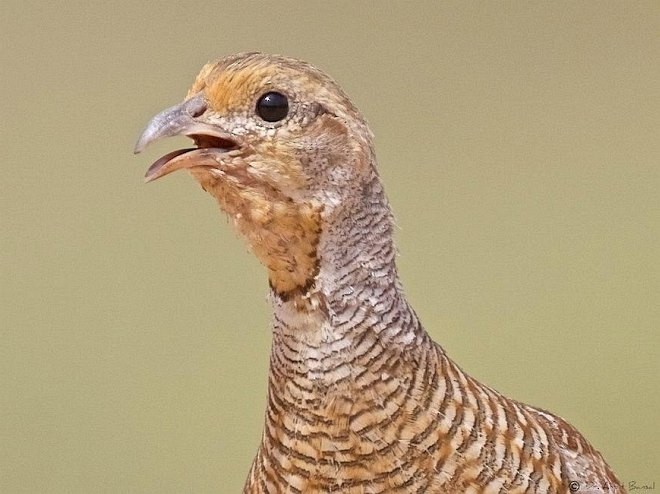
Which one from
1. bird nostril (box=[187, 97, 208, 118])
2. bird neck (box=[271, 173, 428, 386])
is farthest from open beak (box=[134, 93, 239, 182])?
bird neck (box=[271, 173, 428, 386])

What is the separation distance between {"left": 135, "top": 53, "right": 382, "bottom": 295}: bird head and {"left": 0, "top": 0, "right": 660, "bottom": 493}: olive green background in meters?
0.70

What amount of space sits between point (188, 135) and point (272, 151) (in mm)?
98

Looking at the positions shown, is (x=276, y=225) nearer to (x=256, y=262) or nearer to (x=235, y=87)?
(x=235, y=87)

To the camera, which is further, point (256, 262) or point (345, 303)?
point (256, 262)

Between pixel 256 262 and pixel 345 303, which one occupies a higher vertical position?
pixel 256 262

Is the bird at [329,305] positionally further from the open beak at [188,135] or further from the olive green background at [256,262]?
the olive green background at [256,262]

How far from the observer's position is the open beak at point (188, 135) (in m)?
0.83

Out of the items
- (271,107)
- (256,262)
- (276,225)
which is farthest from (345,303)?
(256,262)

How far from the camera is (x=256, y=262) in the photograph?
5.45 feet

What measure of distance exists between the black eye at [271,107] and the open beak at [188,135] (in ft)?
0.15

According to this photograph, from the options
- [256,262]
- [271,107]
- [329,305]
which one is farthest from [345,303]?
[256,262]

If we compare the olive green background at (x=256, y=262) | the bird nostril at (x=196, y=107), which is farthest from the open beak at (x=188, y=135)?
the olive green background at (x=256, y=262)

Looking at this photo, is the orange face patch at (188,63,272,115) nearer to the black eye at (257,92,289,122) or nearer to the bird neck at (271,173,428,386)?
the black eye at (257,92,289,122)

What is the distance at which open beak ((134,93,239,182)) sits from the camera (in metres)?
0.83
